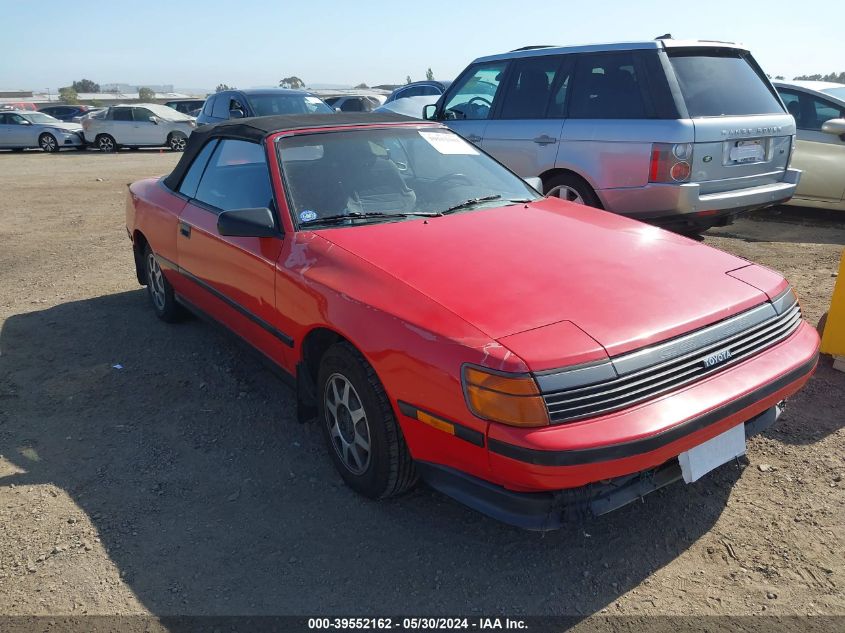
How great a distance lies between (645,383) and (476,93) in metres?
5.57

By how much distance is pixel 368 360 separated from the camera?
265cm

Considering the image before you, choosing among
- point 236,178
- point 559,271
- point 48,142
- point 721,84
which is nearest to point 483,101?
point 721,84

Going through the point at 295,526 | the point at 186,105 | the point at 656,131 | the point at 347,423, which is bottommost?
the point at 295,526

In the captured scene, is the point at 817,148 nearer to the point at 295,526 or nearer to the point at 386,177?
the point at 386,177

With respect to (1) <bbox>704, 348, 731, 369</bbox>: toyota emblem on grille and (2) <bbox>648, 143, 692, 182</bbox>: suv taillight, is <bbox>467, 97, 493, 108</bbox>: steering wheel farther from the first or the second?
(1) <bbox>704, 348, 731, 369</bbox>: toyota emblem on grille

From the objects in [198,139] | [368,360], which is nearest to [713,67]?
[198,139]

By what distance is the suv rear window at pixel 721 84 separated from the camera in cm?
556

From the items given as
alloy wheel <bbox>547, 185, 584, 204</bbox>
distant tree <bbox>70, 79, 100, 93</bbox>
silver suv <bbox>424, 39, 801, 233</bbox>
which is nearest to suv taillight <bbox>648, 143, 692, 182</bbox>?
silver suv <bbox>424, 39, 801, 233</bbox>

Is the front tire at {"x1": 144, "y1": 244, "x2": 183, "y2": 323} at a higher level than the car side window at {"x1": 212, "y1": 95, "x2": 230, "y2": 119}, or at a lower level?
lower

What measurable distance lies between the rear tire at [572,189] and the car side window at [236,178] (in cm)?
284

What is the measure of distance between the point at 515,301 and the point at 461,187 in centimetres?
141

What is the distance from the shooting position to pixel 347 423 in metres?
2.97

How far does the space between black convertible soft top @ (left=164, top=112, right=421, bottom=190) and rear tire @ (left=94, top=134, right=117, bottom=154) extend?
19513 mm

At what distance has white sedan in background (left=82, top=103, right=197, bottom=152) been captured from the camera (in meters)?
21.4
